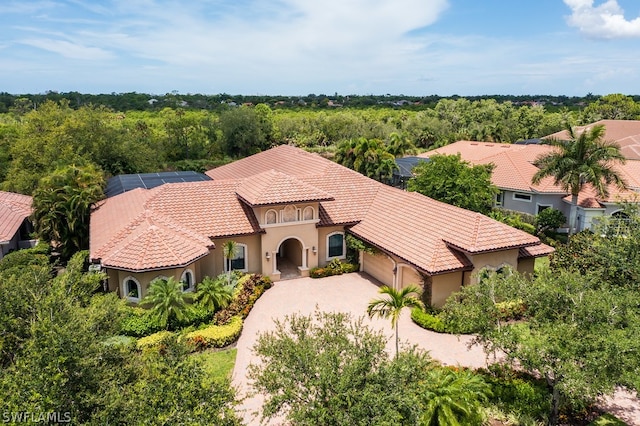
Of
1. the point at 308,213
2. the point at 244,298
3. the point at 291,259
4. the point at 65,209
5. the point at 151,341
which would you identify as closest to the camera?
the point at 151,341

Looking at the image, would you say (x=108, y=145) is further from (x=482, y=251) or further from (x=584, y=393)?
(x=584, y=393)

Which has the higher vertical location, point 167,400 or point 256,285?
point 167,400

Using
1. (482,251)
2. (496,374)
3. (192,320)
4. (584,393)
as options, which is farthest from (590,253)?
(192,320)

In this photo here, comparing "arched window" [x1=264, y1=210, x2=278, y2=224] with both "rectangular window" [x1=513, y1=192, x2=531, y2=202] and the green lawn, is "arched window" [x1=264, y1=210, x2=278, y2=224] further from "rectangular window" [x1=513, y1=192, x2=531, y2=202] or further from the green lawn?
"rectangular window" [x1=513, y1=192, x2=531, y2=202]

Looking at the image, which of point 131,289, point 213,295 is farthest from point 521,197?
point 131,289

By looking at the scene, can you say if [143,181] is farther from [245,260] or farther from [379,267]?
[379,267]

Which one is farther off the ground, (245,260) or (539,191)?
(539,191)

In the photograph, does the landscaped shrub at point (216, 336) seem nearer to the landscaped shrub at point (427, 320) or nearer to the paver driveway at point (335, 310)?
the paver driveway at point (335, 310)
